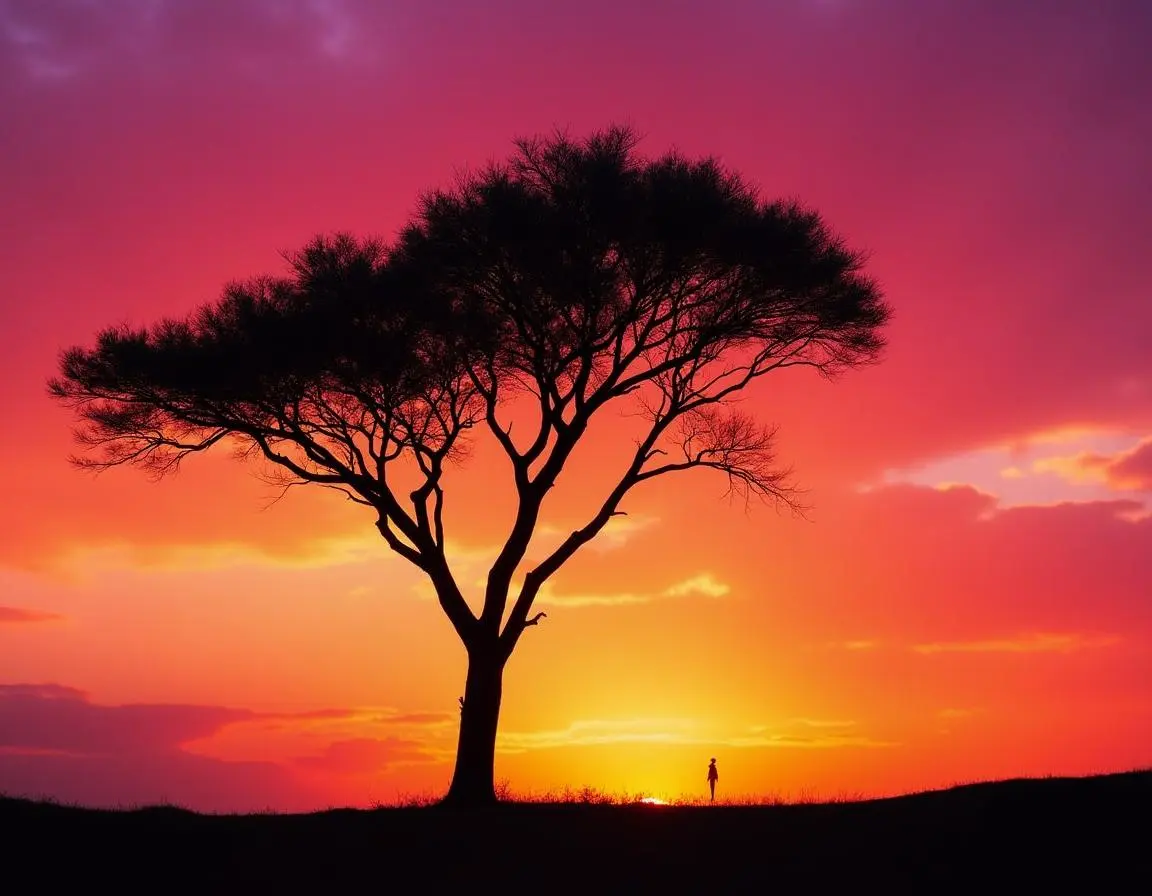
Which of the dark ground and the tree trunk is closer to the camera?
the dark ground

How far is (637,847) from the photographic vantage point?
2386cm

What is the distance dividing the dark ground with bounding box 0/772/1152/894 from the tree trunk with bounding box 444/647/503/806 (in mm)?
1957

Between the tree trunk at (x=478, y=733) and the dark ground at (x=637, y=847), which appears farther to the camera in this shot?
the tree trunk at (x=478, y=733)

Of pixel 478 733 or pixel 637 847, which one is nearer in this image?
pixel 637 847

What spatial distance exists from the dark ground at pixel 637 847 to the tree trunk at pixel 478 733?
196cm

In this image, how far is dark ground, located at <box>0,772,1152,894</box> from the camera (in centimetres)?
2134

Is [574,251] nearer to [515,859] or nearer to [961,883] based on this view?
[515,859]

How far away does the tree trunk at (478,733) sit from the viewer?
29.4 meters

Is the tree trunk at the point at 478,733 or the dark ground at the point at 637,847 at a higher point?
the tree trunk at the point at 478,733

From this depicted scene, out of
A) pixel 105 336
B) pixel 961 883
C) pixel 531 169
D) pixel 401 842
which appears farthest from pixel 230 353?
pixel 961 883

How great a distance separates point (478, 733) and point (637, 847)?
6.92m

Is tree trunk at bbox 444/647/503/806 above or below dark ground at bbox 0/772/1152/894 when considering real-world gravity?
above

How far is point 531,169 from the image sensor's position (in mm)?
31984

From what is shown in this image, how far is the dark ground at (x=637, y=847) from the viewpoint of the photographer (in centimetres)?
2134
